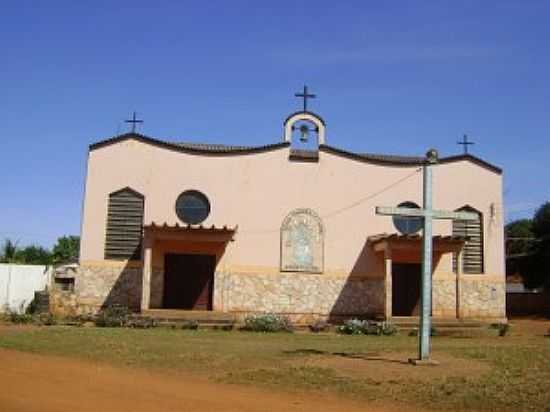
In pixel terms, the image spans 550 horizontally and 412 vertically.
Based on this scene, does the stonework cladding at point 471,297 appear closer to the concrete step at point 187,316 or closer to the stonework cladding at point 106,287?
the concrete step at point 187,316

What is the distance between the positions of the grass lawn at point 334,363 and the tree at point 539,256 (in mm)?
25952

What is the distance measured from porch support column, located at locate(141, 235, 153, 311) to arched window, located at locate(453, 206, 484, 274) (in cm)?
1218

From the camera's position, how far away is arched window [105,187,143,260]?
2614cm

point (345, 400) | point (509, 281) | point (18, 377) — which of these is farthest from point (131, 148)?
point (509, 281)

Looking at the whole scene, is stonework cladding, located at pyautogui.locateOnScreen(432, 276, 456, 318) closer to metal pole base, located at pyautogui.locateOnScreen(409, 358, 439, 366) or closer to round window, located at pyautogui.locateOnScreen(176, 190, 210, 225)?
round window, located at pyautogui.locateOnScreen(176, 190, 210, 225)

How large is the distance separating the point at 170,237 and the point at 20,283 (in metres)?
8.72

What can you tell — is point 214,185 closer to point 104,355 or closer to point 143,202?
point 143,202

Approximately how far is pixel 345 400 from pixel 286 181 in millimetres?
18647

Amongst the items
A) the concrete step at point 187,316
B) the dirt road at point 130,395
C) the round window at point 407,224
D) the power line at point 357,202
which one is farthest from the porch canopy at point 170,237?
the dirt road at point 130,395

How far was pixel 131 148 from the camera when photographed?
88.3 ft

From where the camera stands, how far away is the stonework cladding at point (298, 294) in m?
26.4

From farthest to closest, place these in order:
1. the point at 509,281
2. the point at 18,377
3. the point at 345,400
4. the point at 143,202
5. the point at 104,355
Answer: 1. the point at 509,281
2. the point at 143,202
3. the point at 104,355
4. the point at 18,377
5. the point at 345,400

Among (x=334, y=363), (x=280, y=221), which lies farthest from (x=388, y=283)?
(x=334, y=363)

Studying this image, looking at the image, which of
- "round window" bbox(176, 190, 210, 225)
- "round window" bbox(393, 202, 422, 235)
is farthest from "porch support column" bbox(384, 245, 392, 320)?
"round window" bbox(176, 190, 210, 225)
